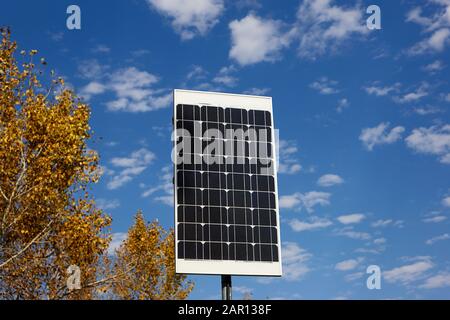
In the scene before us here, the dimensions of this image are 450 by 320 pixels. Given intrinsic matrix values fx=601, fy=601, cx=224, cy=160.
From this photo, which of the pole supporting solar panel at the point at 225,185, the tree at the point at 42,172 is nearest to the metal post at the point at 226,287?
the pole supporting solar panel at the point at 225,185

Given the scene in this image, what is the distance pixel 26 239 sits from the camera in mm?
25938

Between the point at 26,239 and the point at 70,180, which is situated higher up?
the point at 70,180

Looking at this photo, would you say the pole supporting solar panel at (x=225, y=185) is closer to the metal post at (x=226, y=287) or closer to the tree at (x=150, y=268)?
the metal post at (x=226, y=287)

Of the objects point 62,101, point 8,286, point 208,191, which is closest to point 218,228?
point 208,191

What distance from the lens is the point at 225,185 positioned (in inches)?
743

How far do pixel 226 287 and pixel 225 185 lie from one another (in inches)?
127

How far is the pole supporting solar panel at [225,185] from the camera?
59.3ft

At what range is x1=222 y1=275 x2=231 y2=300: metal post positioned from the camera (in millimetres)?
17156

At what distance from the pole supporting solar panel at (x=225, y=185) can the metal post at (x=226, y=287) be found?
0.17 m

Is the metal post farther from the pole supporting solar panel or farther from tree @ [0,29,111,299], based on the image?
tree @ [0,29,111,299]

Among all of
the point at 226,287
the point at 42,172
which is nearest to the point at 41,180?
the point at 42,172

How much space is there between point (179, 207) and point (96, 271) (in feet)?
51.4
